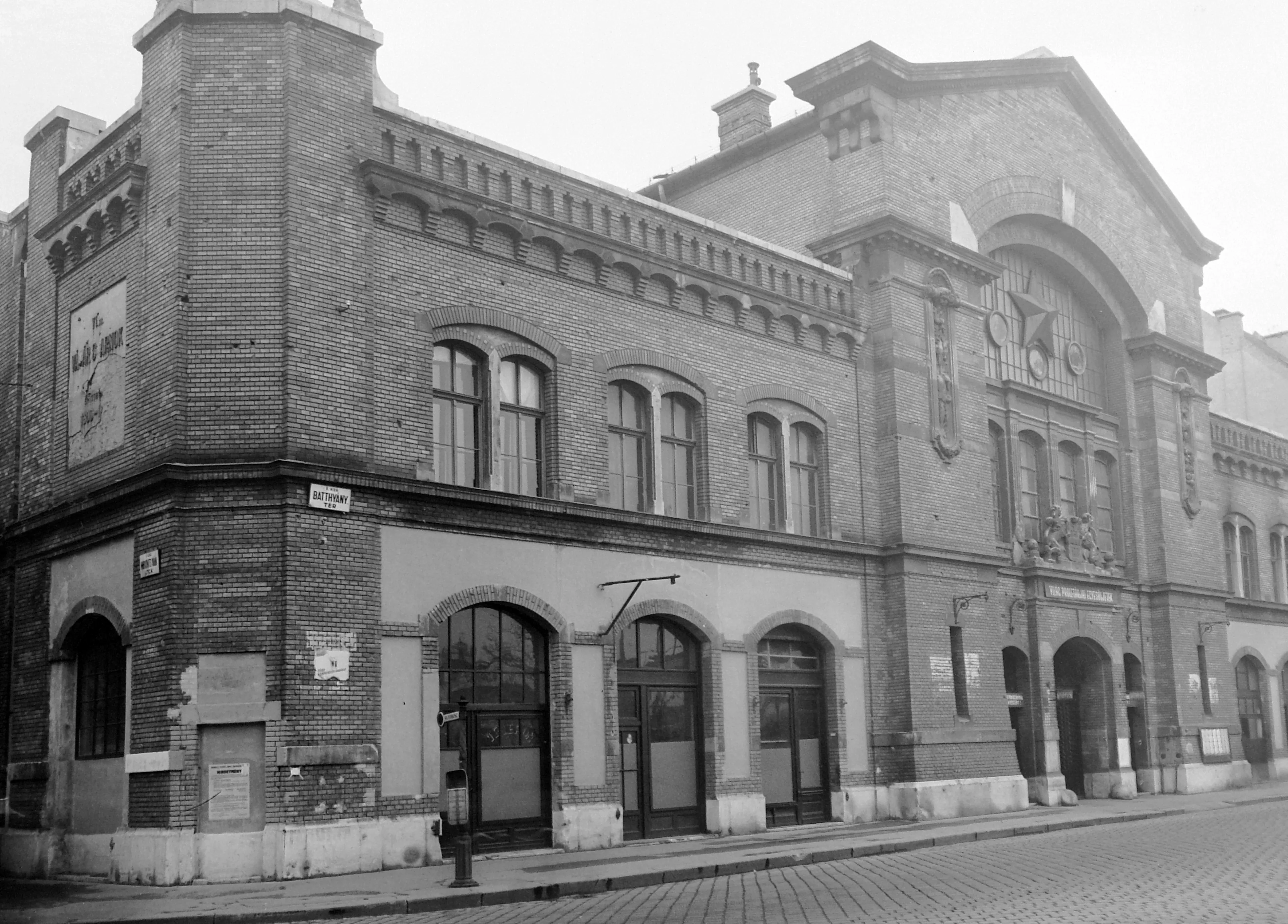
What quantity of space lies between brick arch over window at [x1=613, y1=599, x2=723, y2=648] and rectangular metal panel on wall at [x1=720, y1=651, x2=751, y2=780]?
0.44 metres

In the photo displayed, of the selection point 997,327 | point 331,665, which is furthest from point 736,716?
point 997,327

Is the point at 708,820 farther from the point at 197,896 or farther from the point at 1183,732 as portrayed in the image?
the point at 1183,732

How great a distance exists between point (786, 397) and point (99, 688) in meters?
12.9

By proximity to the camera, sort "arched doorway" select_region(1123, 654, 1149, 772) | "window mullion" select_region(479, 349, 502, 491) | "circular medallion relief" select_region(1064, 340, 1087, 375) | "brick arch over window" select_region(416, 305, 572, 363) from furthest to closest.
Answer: "circular medallion relief" select_region(1064, 340, 1087, 375) < "arched doorway" select_region(1123, 654, 1149, 772) < "window mullion" select_region(479, 349, 502, 491) < "brick arch over window" select_region(416, 305, 572, 363)

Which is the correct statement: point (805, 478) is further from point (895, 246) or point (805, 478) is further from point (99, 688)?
point (99, 688)

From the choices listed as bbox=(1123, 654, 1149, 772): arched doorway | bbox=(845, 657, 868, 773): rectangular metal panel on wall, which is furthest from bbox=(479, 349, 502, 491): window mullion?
bbox=(1123, 654, 1149, 772): arched doorway

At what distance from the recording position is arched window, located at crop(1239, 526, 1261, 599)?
4181 centimetres

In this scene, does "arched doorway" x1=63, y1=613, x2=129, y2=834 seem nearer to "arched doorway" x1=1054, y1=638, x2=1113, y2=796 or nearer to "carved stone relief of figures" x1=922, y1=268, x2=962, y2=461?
"carved stone relief of figures" x1=922, y1=268, x2=962, y2=461

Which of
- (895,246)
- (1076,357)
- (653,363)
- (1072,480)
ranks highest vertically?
(895,246)

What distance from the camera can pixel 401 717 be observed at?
782 inches

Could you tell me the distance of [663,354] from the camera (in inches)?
983

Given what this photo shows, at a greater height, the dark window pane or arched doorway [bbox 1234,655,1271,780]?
the dark window pane

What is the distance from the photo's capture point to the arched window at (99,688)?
20.7 m

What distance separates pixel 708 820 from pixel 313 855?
7866 mm
